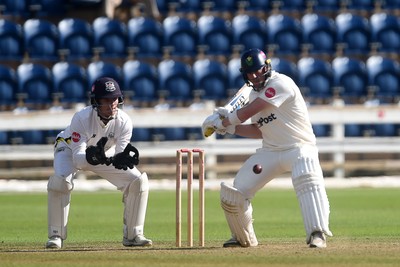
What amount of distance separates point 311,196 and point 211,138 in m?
11.2

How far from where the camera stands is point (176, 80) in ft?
76.8

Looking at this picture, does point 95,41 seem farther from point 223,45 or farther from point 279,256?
point 279,256

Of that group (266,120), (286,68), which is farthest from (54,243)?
(286,68)

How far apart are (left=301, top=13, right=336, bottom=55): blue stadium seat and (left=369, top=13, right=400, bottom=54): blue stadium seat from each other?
0.87m

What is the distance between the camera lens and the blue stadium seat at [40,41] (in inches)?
944

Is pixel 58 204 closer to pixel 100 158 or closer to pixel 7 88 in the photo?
pixel 100 158

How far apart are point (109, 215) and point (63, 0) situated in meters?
10.1

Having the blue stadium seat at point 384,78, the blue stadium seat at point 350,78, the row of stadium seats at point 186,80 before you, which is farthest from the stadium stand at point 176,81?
the blue stadium seat at point 384,78

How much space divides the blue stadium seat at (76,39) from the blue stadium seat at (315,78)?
4.30 metres

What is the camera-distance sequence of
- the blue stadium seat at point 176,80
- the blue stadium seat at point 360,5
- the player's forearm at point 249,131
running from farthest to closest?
the blue stadium seat at point 360,5 < the blue stadium seat at point 176,80 < the player's forearm at point 249,131

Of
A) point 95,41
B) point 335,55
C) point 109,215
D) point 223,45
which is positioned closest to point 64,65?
point 95,41

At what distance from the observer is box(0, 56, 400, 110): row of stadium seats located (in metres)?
23.0

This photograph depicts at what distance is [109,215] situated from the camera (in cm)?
1600

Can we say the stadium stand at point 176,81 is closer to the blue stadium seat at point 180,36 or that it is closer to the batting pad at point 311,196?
the blue stadium seat at point 180,36
